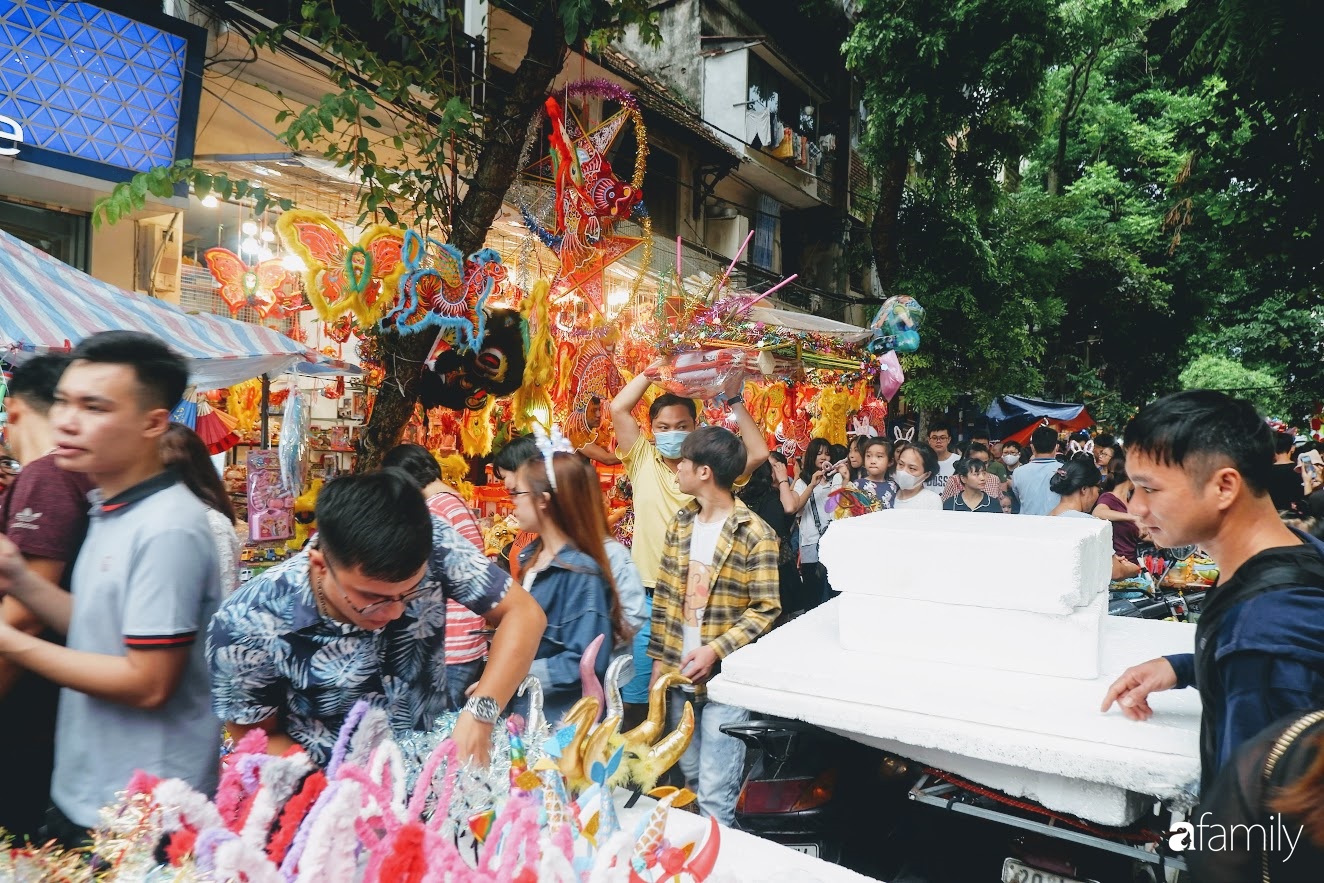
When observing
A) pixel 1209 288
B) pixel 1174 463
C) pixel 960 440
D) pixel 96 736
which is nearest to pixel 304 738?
pixel 96 736

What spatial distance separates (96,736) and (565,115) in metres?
4.09

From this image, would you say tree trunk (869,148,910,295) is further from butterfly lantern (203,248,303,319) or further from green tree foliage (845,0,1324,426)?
butterfly lantern (203,248,303,319)

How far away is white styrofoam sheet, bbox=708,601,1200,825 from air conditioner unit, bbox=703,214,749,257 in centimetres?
1378

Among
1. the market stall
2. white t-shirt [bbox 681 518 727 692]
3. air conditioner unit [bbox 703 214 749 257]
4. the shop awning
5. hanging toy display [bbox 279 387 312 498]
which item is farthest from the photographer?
air conditioner unit [bbox 703 214 749 257]

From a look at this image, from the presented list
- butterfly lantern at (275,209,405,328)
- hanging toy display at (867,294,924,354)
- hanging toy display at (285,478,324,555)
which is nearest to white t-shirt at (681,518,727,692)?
butterfly lantern at (275,209,405,328)

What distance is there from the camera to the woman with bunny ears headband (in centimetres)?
244

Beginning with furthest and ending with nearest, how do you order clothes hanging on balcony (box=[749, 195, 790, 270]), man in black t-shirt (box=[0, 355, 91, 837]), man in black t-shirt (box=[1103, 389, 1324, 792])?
clothes hanging on balcony (box=[749, 195, 790, 270]) → man in black t-shirt (box=[0, 355, 91, 837]) → man in black t-shirt (box=[1103, 389, 1324, 792])

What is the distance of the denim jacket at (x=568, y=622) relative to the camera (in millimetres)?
2406

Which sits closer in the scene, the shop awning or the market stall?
the market stall

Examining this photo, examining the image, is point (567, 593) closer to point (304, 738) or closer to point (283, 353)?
point (304, 738)

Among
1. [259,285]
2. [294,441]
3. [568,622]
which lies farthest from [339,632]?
[259,285]

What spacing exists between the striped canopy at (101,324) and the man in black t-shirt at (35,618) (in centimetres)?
126

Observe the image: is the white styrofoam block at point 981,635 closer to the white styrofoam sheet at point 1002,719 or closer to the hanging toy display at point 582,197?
the white styrofoam sheet at point 1002,719

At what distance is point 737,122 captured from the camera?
14148mm
